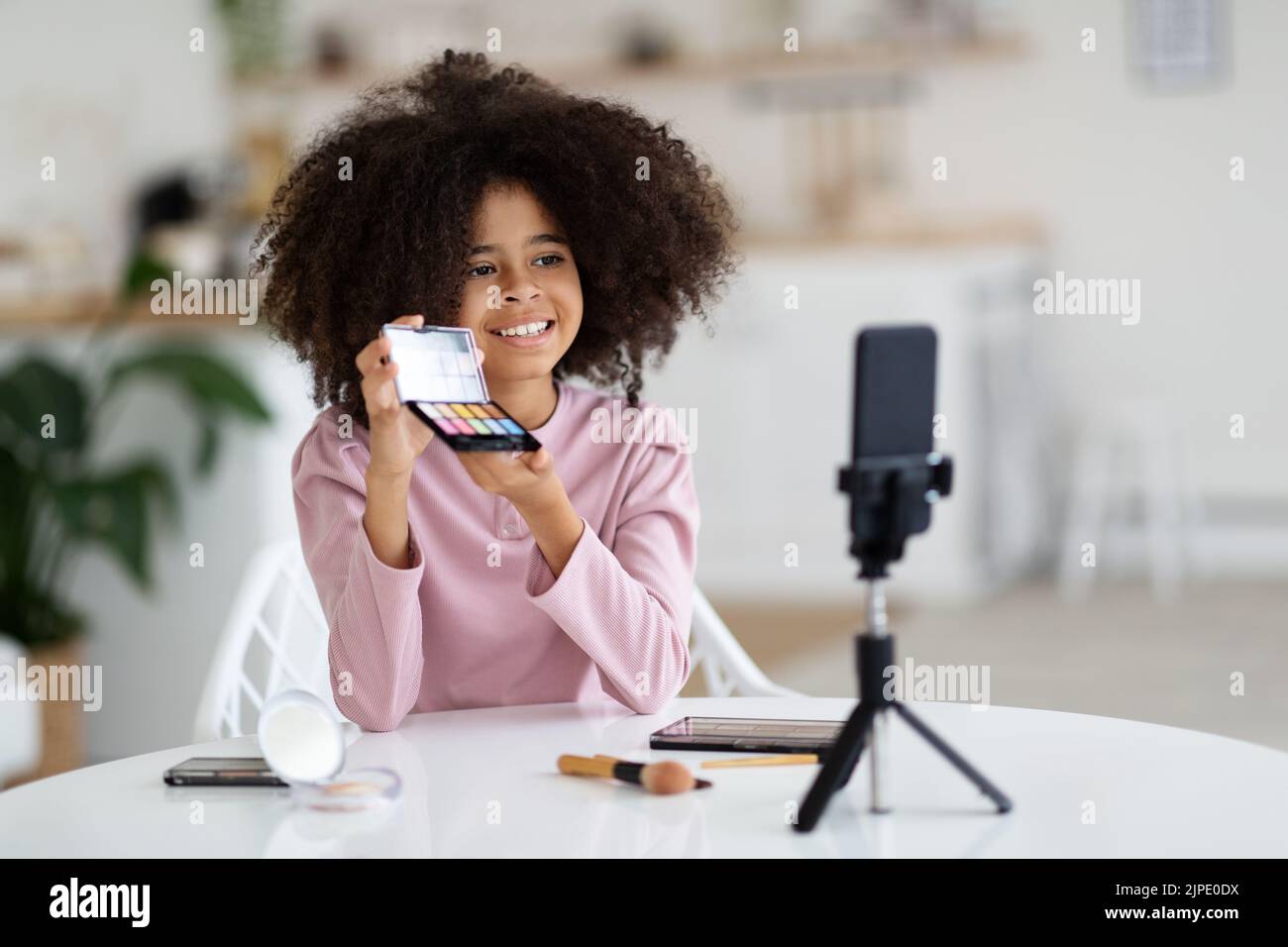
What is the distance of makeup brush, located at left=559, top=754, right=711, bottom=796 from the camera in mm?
1056

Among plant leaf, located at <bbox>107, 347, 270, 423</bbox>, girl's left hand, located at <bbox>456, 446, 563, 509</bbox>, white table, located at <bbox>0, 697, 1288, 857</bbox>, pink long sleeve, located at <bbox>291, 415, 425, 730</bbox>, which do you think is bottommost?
white table, located at <bbox>0, 697, 1288, 857</bbox>

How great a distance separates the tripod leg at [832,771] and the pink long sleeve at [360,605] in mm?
438

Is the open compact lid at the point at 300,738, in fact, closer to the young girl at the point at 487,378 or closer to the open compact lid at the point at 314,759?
the open compact lid at the point at 314,759

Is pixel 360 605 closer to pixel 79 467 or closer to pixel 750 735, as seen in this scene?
pixel 750 735

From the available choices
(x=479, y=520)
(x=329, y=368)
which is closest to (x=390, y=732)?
(x=479, y=520)

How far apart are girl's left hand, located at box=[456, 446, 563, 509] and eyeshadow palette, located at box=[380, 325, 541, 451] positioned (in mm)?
42

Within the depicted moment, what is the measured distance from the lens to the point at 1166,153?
5.08 m

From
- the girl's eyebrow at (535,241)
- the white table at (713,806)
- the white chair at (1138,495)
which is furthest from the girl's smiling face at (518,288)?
the white chair at (1138,495)

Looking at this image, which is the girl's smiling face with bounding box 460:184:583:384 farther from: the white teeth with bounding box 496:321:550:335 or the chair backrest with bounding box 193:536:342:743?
the chair backrest with bounding box 193:536:342:743

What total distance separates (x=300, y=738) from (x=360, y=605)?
0.72 feet

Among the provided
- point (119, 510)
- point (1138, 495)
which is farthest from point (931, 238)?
point (119, 510)

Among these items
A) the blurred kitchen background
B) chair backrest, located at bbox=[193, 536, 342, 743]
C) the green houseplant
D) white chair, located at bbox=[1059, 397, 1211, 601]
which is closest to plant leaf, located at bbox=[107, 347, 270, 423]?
the green houseplant

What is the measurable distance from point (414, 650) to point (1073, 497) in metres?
4.01

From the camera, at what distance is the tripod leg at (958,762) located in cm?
96
